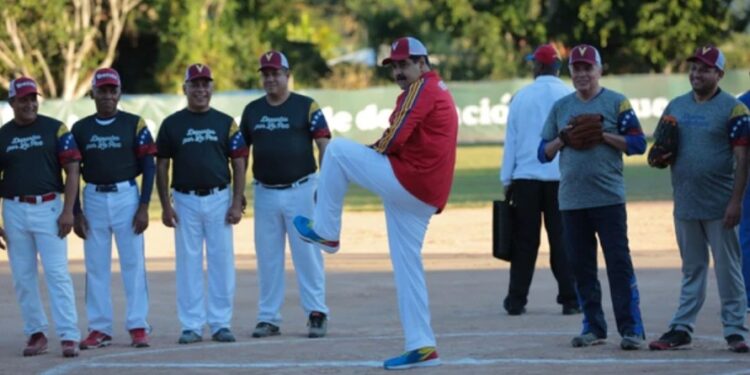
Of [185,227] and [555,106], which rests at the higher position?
[555,106]

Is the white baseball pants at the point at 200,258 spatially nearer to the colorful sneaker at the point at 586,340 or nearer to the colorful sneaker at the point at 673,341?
the colorful sneaker at the point at 586,340

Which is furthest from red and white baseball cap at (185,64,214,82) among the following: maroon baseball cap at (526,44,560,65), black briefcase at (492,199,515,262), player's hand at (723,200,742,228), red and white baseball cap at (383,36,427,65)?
player's hand at (723,200,742,228)

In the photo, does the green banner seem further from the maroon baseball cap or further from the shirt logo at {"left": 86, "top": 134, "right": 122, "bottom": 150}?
the shirt logo at {"left": 86, "top": 134, "right": 122, "bottom": 150}

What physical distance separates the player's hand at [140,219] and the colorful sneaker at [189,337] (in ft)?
2.88

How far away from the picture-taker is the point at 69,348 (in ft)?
35.6

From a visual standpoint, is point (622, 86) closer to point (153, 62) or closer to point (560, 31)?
point (560, 31)

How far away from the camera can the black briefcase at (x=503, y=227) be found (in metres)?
13.2

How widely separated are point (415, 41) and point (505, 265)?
8441 mm

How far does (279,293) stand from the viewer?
→ 12219mm

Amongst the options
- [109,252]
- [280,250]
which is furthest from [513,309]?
[109,252]

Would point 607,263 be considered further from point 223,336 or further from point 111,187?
point 111,187

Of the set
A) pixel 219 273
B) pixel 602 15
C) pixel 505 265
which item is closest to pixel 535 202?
pixel 219 273

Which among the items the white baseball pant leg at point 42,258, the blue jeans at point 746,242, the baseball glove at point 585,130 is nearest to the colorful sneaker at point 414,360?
the baseball glove at point 585,130

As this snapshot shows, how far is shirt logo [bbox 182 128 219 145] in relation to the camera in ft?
38.5
